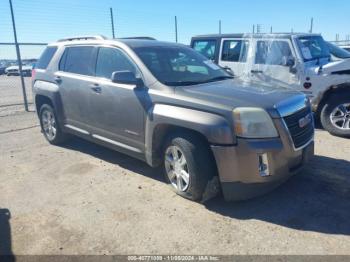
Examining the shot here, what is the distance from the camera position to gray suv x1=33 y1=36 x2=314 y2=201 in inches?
132

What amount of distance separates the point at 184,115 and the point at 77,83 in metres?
2.27

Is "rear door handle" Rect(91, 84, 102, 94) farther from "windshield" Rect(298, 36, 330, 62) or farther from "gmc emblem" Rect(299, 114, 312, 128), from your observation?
"windshield" Rect(298, 36, 330, 62)

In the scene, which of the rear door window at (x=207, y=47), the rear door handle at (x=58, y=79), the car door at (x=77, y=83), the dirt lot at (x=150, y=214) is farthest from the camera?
the rear door window at (x=207, y=47)

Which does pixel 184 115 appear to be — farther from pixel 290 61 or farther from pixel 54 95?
pixel 290 61

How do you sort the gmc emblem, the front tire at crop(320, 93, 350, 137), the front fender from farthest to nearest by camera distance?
1. the front tire at crop(320, 93, 350, 137)
2. the front fender
3. the gmc emblem

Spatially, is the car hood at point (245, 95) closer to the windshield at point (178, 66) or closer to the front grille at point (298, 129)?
the front grille at point (298, 129)

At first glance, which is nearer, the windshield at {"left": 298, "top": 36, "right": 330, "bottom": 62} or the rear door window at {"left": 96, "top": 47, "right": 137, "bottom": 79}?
the rear door window at {"left": 96, "top": 47, "right": 137, "bottom": 79}

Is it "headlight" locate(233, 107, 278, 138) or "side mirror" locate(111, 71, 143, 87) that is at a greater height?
"side mirror" locate(111, 71, 143, 87)

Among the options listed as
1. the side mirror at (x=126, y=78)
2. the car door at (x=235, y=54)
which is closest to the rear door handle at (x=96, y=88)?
the side mirror at (x=126, y=78)

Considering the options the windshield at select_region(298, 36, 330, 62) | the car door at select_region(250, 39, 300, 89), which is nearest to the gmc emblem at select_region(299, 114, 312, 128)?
the car door at select_region(250, 39, 300, 89)

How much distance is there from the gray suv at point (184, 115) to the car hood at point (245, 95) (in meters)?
0.01

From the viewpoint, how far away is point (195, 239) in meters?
3.15

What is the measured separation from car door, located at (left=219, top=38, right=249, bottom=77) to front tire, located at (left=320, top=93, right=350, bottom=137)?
1.98 metres

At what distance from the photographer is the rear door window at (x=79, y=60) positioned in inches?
197
